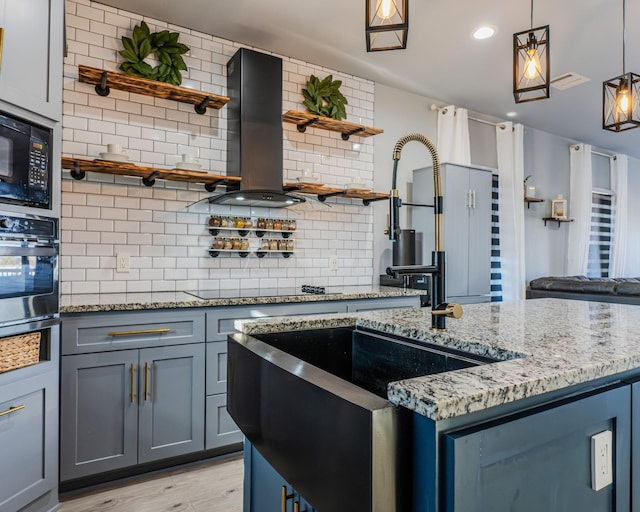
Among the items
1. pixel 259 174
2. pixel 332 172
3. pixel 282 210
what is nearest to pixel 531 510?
pixel 259 174

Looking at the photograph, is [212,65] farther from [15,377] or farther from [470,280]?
[470,280]

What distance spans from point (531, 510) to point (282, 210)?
286 centimetres

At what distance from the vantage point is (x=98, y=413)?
2176 mm

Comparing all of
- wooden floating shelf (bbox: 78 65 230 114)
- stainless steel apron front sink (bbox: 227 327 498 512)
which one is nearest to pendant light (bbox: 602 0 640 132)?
stainless steel apron front sink (bbox: 227 327 498 512)

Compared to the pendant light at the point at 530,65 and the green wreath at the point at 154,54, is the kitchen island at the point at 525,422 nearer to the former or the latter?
the pendant light at the point at 530,65

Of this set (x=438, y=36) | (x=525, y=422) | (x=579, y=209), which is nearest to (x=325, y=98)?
(x=438, y=36)

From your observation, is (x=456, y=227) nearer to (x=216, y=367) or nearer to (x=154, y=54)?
(x=216, y=367)

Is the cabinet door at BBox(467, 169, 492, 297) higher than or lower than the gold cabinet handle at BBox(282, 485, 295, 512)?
higher

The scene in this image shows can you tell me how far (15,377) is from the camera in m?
1.75

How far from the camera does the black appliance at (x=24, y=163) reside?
1709mm

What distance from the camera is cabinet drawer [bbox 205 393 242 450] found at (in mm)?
2449

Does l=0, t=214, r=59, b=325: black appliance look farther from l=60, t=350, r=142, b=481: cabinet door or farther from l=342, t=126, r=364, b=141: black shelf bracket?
l=342, t=126, r=364, b=141: black shelf bracket

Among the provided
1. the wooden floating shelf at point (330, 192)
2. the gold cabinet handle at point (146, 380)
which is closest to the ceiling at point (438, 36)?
the wooden floating shelf at point (330, 192)

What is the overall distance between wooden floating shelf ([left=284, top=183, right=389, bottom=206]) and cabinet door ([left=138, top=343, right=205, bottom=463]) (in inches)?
54.8
